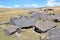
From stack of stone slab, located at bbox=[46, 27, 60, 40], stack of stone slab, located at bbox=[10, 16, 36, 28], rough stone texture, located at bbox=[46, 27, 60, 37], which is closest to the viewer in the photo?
stack of stone slab, located at bbox=[46, 27, 60, 40]

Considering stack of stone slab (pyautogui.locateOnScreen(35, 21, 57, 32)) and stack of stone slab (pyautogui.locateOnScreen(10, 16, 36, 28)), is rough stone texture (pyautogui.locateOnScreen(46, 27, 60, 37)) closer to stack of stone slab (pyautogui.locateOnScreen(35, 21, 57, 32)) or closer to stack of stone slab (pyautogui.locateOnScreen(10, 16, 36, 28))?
stack of stone slab (pyautogui.locateOnScreen(35, 21, 57, 32))

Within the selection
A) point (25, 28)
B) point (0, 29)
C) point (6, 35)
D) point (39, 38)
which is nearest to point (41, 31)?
point (39, 38)

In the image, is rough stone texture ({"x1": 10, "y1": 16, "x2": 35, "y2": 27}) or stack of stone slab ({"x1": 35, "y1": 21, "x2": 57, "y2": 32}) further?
rough stone texture ({"x1": 10, "y1": 16, "x2": 35, "y2": 27})

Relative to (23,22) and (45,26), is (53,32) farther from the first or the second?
(23,22)

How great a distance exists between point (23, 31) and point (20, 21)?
184 cm

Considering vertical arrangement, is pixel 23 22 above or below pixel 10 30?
above

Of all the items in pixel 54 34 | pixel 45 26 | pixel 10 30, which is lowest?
pixel 10 30

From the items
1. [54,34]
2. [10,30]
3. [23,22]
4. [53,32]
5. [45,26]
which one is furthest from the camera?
[23,22]

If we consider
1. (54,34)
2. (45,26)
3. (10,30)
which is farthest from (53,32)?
(10,30)

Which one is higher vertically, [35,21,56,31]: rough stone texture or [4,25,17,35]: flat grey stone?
[35,21,56,31]: rough stone texture

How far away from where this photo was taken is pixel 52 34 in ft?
45.6

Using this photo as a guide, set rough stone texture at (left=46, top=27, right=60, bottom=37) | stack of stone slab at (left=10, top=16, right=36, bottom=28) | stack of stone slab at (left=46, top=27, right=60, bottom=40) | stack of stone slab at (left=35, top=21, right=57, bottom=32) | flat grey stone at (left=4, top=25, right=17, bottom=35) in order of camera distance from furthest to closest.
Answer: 1. stack of stone slab at (left=10, top=16, right=36, bottom=28)
2. flat grey stone at (left=4, top=25, right=17, bottom=35)
3. stack of stone slab at (left=35, top=21, right=57, bottom=32)
4. rough stone texture at (left=46, top=27, right=60, bottom=37)
5. stack of stone slab at (left=46, top=27, right=60, bottom=40)

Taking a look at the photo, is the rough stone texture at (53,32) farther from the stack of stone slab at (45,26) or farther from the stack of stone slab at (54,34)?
the stack of stone slab at (45,26)

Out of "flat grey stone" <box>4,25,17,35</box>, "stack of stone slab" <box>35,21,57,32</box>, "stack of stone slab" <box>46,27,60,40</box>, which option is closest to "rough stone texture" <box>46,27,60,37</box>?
"stack of stone slab" <box>46,27,60,40</box>
